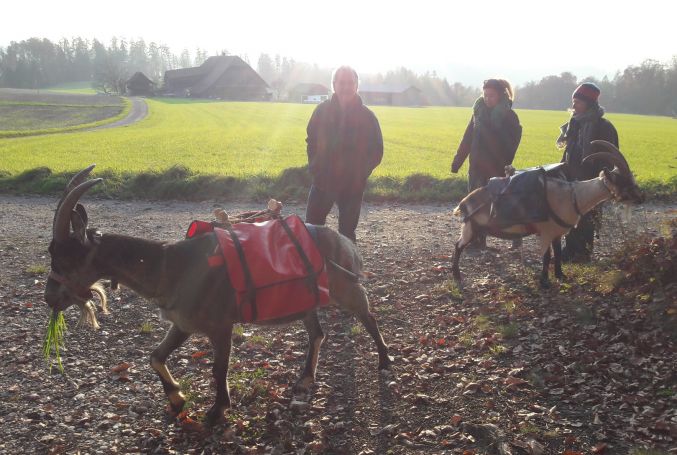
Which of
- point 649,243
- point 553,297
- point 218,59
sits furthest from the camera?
point 218,59

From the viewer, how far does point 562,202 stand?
760 cm

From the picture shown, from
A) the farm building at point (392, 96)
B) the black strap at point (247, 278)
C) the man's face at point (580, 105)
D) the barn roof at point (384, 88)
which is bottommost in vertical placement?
the black strap at point (247, 278)

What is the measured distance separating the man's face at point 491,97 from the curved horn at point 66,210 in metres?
6.88

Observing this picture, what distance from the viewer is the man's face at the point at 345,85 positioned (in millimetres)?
7176

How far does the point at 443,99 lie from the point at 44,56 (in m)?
124

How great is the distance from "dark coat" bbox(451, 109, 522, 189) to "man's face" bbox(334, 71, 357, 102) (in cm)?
311

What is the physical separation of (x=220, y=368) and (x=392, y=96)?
4741 inches

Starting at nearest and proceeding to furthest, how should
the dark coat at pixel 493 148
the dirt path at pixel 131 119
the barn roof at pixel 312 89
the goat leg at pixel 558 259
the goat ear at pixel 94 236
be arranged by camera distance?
the goat ear at pixel 94 236, the goat leg at pixel 558 259, the dark coat at pixel 493 148, the dirt path at pixel 131 119, the barn roof at pixel 312 89

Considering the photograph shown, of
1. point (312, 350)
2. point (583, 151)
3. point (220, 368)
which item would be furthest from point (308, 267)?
point (583, 151)

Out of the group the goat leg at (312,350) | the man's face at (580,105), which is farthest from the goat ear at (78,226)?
the man's face at (580,105)

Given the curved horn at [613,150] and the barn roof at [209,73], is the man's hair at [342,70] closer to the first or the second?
the curved horn at [613,150]

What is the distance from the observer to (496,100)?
902 cm

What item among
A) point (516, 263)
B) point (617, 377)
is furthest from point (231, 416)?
point (516, 263)

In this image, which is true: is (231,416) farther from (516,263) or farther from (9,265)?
(9,265)
